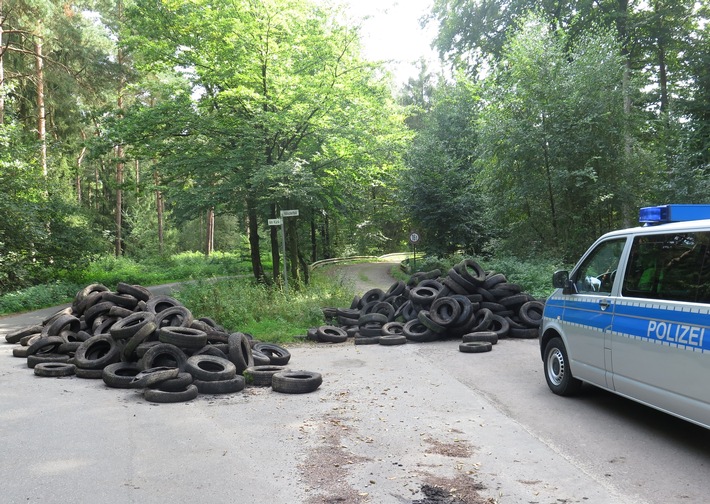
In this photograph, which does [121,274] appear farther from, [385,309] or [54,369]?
[54,369]

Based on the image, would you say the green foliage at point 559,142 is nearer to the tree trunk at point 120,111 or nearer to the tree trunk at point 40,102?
the tree trunk at point 120,111

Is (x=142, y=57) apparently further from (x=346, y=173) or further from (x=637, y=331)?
(x=637, y=331)

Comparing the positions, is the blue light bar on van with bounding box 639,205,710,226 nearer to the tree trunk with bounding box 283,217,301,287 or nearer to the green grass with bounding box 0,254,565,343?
the green grass with bounding box 0,254,565,343

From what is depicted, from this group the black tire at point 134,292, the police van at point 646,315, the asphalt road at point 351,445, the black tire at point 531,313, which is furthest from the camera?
the black tire at point 531,313

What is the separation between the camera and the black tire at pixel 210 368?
7.48 meters

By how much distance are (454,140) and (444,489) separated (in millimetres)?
30221

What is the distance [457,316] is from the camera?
11.4 m

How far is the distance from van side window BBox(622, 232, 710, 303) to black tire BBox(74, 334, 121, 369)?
7284mm

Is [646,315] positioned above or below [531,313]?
above

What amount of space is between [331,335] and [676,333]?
8.27m

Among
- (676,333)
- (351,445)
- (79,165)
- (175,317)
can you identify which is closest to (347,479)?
(351,445)

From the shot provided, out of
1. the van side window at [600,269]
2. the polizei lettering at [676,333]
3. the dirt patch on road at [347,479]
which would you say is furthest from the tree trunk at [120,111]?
the polizei lettering at [676,333]

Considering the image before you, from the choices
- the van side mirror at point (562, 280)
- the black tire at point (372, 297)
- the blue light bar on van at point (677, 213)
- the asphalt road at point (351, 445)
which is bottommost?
the asphalt road at point (351, 445)

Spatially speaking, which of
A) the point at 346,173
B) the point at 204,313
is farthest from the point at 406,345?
the point at 346,173
